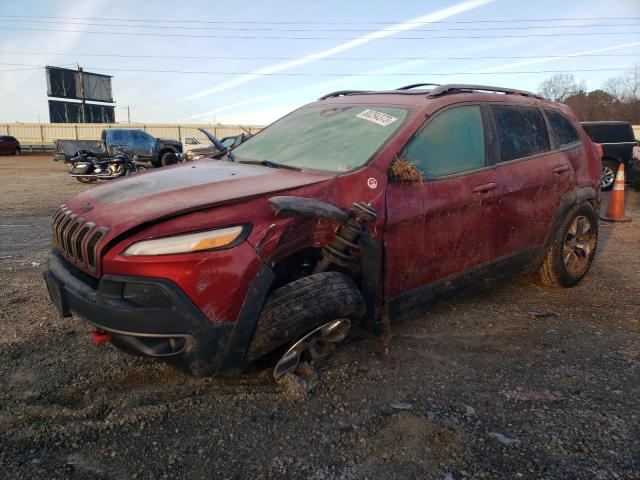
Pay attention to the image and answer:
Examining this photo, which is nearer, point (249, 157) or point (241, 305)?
point (241, 305)

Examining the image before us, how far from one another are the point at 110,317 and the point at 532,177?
3082 millimetres

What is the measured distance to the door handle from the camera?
3.19m

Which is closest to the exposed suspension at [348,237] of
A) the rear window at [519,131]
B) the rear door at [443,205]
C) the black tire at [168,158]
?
the rear door at [443,205]

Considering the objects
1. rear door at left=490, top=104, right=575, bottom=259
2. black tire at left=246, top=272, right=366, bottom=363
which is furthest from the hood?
rear door at left=490, top=104, right=575, bottom=259

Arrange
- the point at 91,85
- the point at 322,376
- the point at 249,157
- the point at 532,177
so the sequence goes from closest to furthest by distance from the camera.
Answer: the point at 322,376, the point at 249,157, the point at 532,177, the point at 91,85

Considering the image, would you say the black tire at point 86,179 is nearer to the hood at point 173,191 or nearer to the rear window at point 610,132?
the hood at point 173,191

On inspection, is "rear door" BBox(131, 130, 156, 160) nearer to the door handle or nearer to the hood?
the hood

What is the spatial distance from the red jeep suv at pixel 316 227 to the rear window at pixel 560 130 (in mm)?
64

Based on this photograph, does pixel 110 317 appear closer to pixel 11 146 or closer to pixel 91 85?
pixel 11 146

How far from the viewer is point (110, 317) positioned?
6.92 feet

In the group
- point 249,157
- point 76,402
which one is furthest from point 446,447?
point 249,157

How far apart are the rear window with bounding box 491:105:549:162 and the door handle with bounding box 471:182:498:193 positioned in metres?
0.29

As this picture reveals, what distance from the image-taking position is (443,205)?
2.97 m

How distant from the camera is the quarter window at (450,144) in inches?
118
